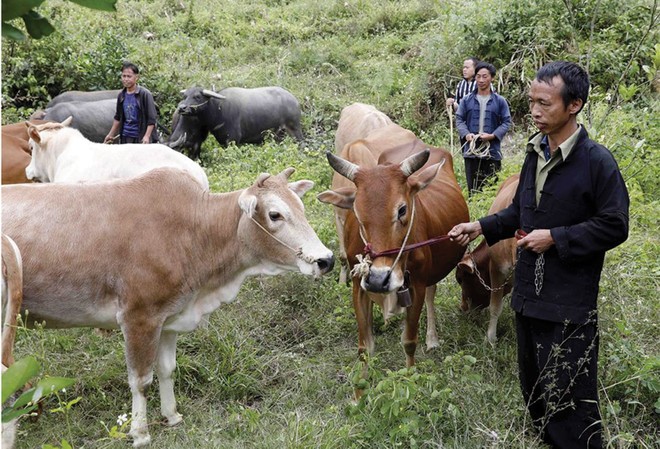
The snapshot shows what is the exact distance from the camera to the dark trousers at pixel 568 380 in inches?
132

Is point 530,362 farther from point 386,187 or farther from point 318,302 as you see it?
point 318,302

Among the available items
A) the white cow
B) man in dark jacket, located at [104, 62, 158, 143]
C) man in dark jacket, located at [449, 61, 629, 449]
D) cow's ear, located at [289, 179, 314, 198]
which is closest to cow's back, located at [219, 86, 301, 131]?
man in dark jacket, located at [104, 62, 158, 143]

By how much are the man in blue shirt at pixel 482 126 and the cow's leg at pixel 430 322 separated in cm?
216

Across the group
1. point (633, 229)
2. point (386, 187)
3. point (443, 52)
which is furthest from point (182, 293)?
point (443, 52)

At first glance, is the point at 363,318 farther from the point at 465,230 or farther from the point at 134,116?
the point at 134,116

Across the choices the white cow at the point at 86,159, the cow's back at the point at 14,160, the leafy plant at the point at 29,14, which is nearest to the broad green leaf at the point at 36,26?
the leafy plant at the point at 29,14

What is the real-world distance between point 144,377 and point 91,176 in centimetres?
240

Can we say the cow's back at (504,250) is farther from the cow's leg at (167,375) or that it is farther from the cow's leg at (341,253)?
the cow's leg at (167,375)

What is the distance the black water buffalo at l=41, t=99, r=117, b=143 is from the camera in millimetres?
10797

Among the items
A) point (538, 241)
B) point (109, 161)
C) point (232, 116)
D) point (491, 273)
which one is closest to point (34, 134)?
point (109, 161)

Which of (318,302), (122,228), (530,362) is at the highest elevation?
(122,228)

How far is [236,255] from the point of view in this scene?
431cm

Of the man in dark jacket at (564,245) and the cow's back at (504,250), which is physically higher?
the man in dark jacket at (564,245)

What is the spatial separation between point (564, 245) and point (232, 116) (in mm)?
9611
